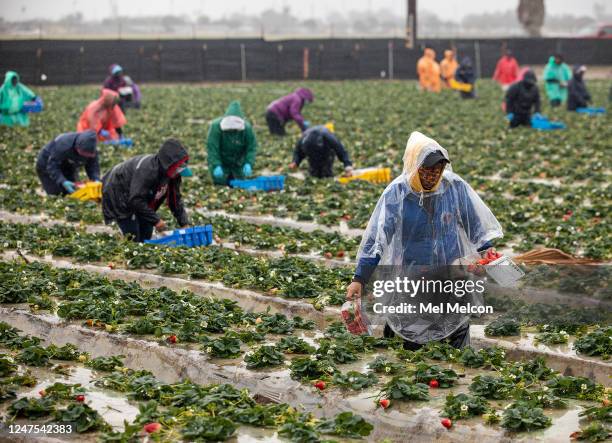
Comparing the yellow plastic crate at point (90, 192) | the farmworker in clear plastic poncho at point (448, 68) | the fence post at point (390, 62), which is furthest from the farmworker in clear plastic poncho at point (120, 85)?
the fence post at point (390, 62)

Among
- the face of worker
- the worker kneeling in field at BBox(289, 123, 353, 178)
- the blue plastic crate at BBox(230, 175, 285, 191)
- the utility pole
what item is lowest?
the blue plastic crate at BBox(230, 175, 285, 191)

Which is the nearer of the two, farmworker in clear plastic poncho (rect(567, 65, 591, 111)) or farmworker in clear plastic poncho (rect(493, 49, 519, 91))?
farmworker in clear plastic poncho (rect(567, 65, 591, 111))

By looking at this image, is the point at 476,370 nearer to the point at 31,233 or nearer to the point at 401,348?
the point at 401,348

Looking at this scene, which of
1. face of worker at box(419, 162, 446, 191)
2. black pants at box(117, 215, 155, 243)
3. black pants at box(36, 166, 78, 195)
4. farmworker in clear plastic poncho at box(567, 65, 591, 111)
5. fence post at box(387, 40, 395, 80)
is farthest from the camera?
fence post at box(387, 40, 395, 80)

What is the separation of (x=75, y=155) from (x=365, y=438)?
10.5 m

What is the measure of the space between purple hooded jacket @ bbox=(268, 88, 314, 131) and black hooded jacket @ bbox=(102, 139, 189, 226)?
955 centimetres

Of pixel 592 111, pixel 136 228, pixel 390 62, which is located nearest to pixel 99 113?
pixel 136 228

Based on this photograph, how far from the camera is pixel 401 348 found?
9000mm

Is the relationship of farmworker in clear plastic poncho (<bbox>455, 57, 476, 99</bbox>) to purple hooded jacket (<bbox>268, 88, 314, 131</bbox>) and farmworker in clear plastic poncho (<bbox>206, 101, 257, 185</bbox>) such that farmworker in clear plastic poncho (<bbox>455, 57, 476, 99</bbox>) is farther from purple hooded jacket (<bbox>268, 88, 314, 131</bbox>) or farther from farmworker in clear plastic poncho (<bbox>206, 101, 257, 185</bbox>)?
farmworker in clear plastic poncho (<bbox>206, 101, 257, 185</bbox>)

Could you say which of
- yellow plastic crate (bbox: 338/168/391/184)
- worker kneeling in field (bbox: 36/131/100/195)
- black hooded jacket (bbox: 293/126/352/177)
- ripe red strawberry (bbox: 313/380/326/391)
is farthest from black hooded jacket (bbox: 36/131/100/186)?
ripe red strawberry (bbox: 313/380/326/391)

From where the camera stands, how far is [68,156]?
55.9ft

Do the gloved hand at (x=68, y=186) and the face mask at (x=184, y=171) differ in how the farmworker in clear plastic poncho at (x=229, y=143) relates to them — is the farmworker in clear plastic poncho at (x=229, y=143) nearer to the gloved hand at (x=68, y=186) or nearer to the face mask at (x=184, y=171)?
the face mask at (x=184, y=171)

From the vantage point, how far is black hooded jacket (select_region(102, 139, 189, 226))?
12.9m
